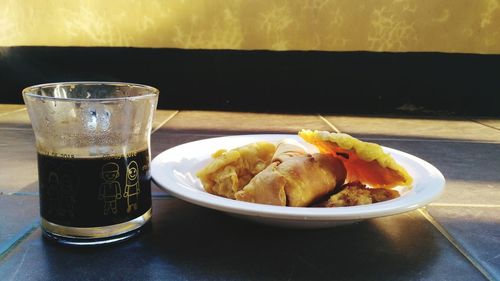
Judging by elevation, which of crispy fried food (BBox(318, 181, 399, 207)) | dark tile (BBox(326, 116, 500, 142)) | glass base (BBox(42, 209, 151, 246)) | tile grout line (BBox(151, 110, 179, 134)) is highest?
crispy fried food (BBox(318, 181, 399, 207))

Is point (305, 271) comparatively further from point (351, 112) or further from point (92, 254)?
point (351, 112)

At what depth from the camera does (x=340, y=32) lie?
1.94 metres

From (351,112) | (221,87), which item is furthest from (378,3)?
(221,87)

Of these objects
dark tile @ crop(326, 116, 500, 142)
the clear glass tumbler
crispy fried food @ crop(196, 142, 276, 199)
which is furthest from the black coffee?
dark tile @ crop(326, 116, 500, 142)

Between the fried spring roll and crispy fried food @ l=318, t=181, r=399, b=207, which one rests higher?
the fried spring roll

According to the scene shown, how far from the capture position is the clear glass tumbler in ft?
1.77

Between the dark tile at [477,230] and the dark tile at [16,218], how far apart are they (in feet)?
1.90

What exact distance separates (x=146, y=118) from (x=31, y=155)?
56 cm

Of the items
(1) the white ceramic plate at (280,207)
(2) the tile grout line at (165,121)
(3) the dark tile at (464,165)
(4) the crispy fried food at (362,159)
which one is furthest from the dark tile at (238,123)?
(4) the crispy fried food at (362,159)

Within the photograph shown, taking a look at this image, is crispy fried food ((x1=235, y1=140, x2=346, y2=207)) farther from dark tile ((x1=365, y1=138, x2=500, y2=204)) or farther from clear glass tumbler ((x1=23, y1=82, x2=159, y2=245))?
dark tile ((x1=365, y1=138, x2=500, y2=204))

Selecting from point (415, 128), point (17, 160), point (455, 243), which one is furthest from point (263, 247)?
point (415, 128)

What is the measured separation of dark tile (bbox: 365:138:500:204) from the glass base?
1.73 ft

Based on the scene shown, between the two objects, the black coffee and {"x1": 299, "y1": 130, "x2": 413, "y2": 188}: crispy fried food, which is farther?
{"x1": 299, "y1": 130, "x2": 413, "y2": 188}: crispy fried food

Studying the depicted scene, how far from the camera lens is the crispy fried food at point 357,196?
2.06 feet
